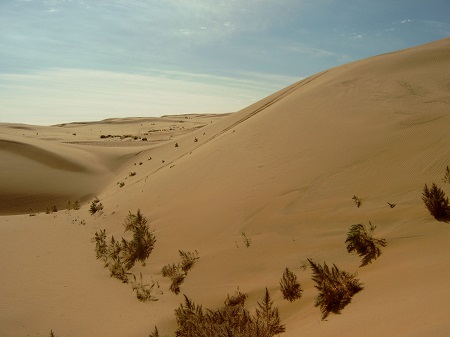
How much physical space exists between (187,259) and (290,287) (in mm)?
2183

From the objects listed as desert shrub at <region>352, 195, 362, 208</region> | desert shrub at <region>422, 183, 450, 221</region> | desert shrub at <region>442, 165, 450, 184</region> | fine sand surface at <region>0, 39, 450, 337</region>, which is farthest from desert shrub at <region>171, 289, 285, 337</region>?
desert shrub at <region>442, 165, 450, 184</region>

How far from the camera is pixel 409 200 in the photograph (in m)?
4.98

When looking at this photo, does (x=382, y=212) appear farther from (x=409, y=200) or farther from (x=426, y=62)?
(x=426, y=62)

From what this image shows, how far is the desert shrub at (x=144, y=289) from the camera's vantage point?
5.32 metres

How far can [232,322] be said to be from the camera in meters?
4.07

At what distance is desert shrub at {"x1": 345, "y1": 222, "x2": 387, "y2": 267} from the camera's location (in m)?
4.26

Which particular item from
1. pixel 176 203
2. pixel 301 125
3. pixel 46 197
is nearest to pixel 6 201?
pixel 46 197

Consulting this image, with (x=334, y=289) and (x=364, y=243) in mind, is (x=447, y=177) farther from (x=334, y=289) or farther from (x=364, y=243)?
(x=334, y=289)

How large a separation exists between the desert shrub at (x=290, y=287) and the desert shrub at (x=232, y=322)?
0.72 feet

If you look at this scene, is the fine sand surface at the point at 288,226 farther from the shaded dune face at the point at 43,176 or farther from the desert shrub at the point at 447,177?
the shaded dune face at the point at 43,176

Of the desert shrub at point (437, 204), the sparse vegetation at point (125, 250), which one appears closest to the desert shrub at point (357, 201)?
the desert shrub at point (437, 204)

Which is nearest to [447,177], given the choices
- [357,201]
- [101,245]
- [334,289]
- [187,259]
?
[357,201]

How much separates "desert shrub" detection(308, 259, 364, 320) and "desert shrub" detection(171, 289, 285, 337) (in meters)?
0.51

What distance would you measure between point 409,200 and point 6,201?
1698 centimetres
